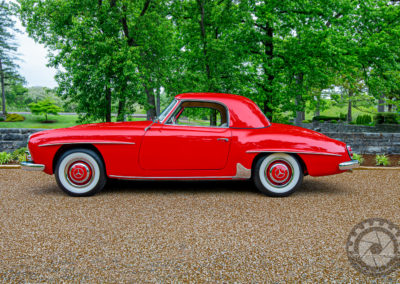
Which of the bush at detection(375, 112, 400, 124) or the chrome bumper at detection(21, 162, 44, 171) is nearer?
the chrome bumper at detection(21, 162, 44, 171)

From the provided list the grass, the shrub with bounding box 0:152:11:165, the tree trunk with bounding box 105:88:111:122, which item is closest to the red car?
the shrub with bounding box 0:152:11:165

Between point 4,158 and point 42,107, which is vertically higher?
point 42,107

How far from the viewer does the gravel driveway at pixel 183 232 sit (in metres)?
2.35

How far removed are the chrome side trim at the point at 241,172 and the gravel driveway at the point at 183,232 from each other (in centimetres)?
31

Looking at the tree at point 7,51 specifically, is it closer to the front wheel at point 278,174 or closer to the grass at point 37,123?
the grass at point 37,123

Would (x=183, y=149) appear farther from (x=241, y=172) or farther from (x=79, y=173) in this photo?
(x=79, y=173)

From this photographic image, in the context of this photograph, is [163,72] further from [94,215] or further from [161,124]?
[94,215]

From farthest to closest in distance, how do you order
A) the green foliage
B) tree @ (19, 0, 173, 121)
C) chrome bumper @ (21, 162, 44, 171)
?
the green foliage < tree @ (19, 0, 173, 121) < chrome bumper @ (21, 162, 44, 171)

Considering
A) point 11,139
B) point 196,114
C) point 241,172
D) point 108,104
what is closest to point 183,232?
point 241,172

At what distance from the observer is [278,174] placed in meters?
4.54

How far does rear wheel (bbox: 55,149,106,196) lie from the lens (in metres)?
4.42

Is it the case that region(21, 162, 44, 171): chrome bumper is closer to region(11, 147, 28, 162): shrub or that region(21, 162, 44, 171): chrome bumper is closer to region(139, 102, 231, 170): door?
region(139, 102, 231, 170): door

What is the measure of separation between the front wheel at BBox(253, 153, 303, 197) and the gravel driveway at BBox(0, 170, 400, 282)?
16 cm

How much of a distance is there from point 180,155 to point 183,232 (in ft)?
4.91
